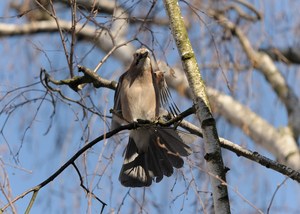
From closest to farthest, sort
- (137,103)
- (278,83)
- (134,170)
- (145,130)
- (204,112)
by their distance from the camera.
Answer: (204,112), (134,170), (145,130), (137,103), (278,83)

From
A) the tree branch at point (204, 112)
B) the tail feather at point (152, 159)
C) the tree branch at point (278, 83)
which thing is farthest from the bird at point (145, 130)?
the tree branch at point (278, 83)

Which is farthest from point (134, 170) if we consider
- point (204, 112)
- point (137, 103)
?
point (204, 112)

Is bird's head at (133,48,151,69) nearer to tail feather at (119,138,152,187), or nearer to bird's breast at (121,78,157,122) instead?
bird's breast at (121,78,157,122)

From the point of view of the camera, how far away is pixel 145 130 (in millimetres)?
3463

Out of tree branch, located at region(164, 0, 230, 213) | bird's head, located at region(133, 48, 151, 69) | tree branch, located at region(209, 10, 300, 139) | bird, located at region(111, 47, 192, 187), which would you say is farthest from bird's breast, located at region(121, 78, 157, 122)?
tree branch, located at region(209, 10, 300, 139)

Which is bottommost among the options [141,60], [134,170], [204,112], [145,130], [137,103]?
[204,112]

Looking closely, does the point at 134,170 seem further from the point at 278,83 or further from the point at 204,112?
the point at 278,83

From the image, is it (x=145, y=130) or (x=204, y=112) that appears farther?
(x=145, y=130)

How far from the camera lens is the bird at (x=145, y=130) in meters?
3.22

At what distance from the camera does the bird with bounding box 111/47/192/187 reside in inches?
127

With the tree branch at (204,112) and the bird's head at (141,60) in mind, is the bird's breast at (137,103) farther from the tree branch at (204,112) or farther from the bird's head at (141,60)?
the tree branch at (204,112)

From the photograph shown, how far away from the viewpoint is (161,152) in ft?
11.2

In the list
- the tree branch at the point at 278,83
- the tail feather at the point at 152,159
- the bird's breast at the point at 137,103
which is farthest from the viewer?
the tree branch at the point at 278,83

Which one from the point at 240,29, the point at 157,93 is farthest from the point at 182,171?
the point at 240,29
